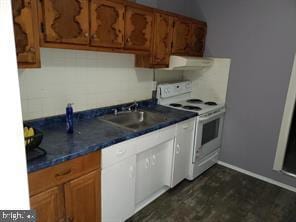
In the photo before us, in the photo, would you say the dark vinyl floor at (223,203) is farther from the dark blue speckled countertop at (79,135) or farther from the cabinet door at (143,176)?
the dark blue speckled countertop at (79,135)

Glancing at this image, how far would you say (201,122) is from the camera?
264 centimetres

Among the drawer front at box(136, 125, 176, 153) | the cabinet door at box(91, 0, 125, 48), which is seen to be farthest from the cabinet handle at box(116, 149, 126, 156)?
the cabinet door at box(91, 0, 125, 48)

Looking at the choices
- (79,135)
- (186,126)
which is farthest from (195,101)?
(79,135)

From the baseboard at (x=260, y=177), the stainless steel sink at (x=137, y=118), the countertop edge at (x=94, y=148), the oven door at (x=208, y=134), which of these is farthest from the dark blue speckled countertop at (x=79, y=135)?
the baseboard at (x=260, y=177)

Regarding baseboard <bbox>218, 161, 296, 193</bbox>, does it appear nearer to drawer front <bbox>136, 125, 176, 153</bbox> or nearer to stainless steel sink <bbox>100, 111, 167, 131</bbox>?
drawer front <bbox>136, 125, 176, 153</bbox>

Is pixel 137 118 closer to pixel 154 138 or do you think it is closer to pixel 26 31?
pixel 154 138

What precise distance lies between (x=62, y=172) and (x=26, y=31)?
3.00 feet

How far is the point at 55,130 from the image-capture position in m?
1.81

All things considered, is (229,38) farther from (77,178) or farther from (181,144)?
(77,178)

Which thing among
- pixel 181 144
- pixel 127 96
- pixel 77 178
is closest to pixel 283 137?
pixel 181 144

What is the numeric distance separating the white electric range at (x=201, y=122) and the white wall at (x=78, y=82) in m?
0.47

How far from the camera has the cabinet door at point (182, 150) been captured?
8.00 feet

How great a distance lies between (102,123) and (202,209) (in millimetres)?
1374

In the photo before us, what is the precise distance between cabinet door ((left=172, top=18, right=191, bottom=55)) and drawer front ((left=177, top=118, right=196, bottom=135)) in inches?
32.9
